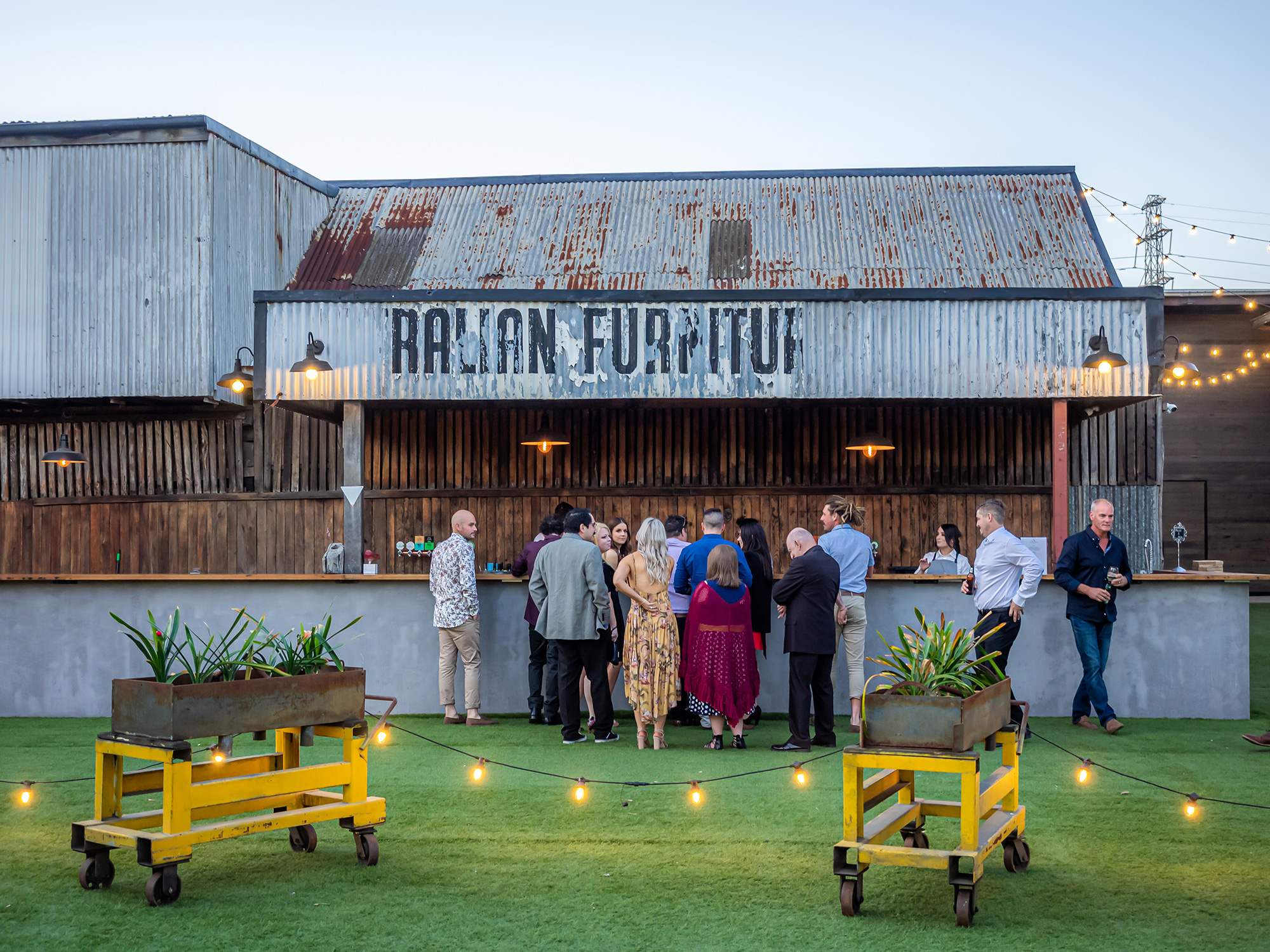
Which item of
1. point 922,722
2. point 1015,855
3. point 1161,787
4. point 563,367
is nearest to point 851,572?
point 1161,787

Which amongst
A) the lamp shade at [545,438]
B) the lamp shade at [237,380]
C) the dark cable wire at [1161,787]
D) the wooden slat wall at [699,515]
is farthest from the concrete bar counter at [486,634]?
the wooden slat wall at [699,515]

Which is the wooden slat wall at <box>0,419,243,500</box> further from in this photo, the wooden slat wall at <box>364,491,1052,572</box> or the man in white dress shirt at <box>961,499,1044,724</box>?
the man in white dress shirt at <box>961,499,1044,724</box>

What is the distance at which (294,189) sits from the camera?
16.3m

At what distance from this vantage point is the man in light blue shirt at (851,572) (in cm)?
920

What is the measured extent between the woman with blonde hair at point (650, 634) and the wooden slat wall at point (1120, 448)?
28.3 ft

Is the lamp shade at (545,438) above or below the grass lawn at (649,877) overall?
above

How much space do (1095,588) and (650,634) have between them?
11.4 ft

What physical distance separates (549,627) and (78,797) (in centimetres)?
330

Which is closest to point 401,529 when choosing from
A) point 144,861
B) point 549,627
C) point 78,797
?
point 549,627

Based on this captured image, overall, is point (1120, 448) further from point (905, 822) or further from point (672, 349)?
point (905, 822)

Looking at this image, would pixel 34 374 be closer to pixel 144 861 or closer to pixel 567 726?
pixel 567 726

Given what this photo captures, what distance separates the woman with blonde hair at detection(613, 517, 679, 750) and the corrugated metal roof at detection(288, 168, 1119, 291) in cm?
639

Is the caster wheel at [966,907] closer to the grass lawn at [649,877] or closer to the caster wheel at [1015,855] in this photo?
the grass lawn at [649,877]

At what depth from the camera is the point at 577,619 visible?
345 inches
